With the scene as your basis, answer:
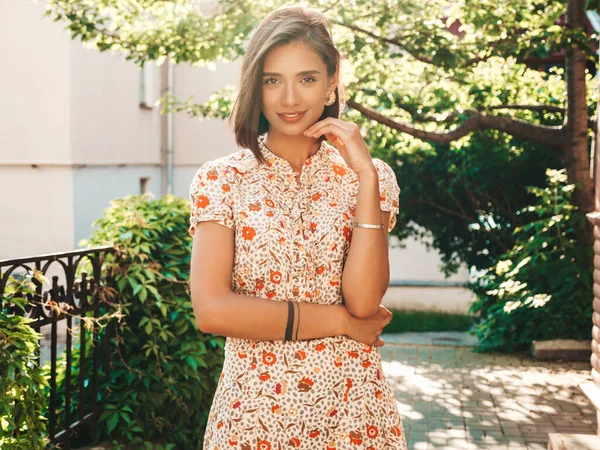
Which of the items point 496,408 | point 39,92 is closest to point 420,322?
point 496,408

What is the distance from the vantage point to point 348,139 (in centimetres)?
242

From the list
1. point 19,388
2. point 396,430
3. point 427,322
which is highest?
point 396,430

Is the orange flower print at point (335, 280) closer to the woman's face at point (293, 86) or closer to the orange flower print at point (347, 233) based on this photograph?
the orange flower print at point (347, 233)

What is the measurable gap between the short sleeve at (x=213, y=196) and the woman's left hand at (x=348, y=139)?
0.29 meters

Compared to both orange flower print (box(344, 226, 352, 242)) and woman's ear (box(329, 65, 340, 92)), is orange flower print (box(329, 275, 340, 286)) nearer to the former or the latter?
orange flower print (box(344, 226, 352, 242))

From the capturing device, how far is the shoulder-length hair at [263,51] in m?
2.28

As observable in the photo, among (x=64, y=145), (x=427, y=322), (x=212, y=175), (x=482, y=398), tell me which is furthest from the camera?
(x=64, y=145)

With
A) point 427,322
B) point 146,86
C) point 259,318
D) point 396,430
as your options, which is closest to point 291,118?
point 259,318

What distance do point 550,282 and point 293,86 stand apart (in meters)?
7.55

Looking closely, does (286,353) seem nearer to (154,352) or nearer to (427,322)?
(154,352)

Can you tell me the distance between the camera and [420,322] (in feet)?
43.4

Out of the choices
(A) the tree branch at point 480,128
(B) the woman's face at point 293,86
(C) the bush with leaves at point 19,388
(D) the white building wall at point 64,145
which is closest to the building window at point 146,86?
(D) the white building wall at point 64,145

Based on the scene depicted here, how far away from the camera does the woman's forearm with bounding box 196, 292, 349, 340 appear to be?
2.17 metres

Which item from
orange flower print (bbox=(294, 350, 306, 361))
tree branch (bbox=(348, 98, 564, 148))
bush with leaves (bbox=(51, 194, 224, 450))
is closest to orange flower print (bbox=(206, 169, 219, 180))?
orange flower print (bbox=(294, 350, 306, 361))
